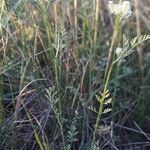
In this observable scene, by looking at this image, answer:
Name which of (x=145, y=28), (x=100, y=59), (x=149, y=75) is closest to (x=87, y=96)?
(x=100, y=59)

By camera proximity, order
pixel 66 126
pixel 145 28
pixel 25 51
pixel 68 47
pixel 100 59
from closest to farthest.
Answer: pixel 66 126 < pixel 25 51 < pixel 68 47 < pixel 100 59 < pixel 145 28

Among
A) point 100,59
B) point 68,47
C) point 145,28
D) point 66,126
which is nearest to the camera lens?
point 66,126

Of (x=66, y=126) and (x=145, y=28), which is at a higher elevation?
(x=145, y=28)

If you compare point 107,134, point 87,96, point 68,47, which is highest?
point 68,47

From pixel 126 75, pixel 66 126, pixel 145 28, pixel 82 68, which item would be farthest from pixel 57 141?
pixel 145 28

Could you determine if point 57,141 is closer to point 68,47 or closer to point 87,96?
point 87,96

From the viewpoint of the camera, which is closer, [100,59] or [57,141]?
[57,141]
